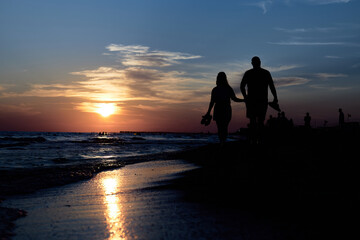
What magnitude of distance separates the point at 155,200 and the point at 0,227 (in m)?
1.78

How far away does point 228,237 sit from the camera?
2.15 metres

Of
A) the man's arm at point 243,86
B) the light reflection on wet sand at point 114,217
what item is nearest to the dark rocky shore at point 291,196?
the light reflection on wet sand at point 114,217

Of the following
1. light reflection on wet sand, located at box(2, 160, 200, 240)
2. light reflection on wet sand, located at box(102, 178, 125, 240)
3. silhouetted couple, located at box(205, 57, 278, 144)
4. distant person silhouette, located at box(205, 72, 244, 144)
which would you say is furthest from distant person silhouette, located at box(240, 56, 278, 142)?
light reflection on wet sand, located at box(102, 178, 125, 240)

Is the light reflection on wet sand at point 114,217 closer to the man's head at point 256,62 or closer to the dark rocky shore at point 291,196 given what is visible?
the dark rocky shore at point 291,196

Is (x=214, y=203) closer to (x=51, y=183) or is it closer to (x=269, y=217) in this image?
(x=269, y=217)

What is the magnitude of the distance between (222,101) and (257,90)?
110 cm

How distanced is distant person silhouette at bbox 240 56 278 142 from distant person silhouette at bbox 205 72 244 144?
72 cm

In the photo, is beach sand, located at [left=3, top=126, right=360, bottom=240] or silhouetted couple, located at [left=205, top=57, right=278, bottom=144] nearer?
beach sand, located at [left=3, top=126, right=360, bottom=240]

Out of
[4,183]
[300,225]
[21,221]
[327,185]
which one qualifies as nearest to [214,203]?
[300,225]

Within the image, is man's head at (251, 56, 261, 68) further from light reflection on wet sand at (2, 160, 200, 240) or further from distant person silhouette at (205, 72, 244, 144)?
light reflection on wet sand at (2, 160, 200, 240)

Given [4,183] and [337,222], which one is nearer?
[337,222]

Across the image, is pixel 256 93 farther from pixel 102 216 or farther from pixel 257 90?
pixel 102 216

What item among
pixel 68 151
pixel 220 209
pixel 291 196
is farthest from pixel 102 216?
pixel 68 151

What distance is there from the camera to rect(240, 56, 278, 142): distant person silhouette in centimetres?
704
